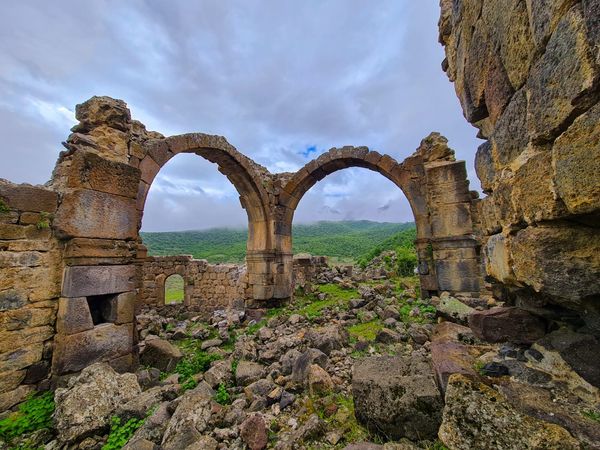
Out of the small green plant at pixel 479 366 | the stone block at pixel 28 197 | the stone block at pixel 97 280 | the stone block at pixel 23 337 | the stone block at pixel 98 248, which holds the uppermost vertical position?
the stone block at pixel 28 197

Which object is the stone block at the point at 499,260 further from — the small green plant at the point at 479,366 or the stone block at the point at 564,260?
the small green plant at the point at 479,366

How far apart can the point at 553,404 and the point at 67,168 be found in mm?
5094

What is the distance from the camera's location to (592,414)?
113 cm

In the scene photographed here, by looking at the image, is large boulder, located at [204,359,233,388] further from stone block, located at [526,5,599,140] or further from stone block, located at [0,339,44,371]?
stone block, located at [526,5,599,140]

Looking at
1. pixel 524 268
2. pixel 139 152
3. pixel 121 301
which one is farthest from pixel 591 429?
pixel 139 152

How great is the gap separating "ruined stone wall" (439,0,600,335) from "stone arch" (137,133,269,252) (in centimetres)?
468

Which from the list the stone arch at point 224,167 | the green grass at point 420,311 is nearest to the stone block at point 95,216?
the stone arch at point 224,167

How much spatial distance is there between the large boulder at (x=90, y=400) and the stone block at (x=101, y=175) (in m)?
2.23

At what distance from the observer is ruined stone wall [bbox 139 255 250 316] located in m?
11.6

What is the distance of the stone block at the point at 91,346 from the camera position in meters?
3.25

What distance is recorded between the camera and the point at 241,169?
7242 millimetres

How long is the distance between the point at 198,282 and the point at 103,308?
A: 8.55 meters

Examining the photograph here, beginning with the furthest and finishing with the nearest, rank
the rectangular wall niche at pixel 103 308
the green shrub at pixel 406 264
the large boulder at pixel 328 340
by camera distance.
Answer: the green shrub at pixel 406 264
the large boulder at pixel 328 340
the rectangular wall niche at pixel 103 308

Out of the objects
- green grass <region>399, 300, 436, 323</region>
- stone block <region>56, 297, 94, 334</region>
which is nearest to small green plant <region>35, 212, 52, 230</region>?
stone block <region>56, 297, 94, 334</region>
